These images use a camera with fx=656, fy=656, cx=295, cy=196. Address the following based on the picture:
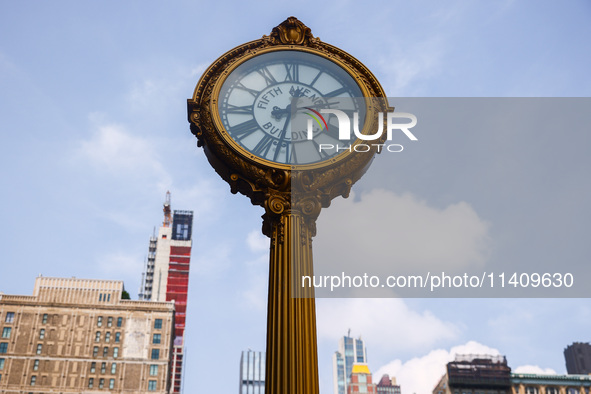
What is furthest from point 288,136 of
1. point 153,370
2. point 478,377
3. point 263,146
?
point 153,370

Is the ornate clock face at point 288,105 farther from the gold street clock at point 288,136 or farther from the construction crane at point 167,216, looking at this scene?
the construction crane at point 167,216

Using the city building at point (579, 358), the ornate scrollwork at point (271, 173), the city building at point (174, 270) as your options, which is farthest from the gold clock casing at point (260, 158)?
the city building at point (174, 270)

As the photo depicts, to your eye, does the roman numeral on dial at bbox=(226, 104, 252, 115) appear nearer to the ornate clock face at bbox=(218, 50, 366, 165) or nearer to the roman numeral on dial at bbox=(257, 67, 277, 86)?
the ornate clock face at bbox=(218, 50, 366, 165)

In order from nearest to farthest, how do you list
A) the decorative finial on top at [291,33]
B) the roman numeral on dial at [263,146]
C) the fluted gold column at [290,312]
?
the fluted gold column at [290,312], the roman numeral on dial at [263,146], the decorative finial on top at [291,33]

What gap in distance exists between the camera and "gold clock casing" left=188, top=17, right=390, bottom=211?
688 cm

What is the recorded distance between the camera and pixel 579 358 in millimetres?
12953

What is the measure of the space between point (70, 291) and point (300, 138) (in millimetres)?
78247

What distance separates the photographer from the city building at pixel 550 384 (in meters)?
15.6

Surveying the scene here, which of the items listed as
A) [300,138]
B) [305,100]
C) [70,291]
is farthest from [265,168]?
[70,291]

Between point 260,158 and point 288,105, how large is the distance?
801mm

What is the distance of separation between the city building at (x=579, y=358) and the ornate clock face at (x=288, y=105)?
7.95 metres

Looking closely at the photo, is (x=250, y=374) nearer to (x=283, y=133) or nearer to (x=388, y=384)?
(x=388, y=384)

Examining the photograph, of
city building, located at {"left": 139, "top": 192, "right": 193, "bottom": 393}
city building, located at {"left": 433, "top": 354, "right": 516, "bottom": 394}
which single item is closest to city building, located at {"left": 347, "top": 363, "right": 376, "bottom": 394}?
city building, located at {"left": 433, "top": 354, "right": 516, "bottom": 394}

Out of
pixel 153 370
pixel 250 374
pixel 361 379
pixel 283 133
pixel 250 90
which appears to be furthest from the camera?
pixel 250 374
